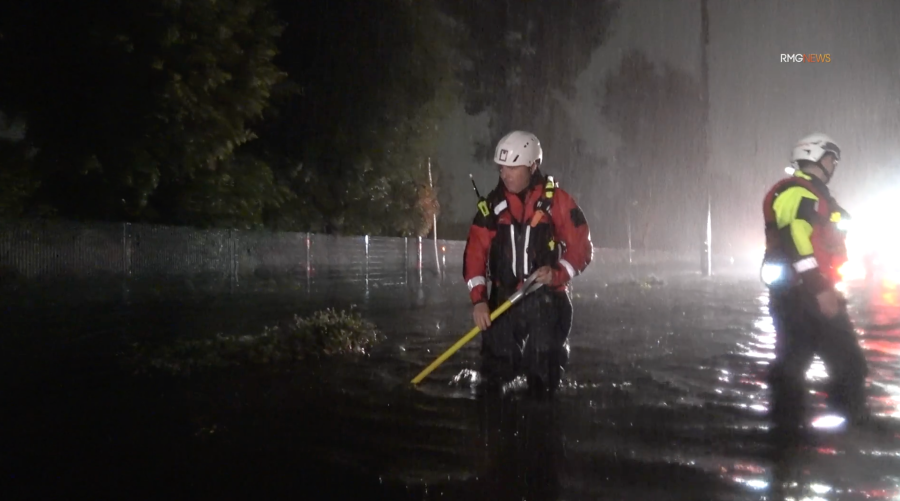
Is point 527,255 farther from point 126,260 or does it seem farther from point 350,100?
point 350,100

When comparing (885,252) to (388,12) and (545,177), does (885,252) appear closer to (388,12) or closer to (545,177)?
(388,12)

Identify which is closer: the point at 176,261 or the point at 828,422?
the point at 828,422

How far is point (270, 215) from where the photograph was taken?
1633 cm

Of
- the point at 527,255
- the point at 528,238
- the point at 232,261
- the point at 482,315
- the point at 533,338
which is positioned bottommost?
the point at 533,338

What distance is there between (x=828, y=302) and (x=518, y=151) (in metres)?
2.21

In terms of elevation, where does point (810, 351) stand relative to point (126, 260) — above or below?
below

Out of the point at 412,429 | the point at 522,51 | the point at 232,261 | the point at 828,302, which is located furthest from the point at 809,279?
the point at 522,51

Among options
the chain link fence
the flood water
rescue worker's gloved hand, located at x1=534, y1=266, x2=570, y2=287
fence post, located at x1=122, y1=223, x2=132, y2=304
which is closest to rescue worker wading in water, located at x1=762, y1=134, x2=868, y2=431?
the flood water

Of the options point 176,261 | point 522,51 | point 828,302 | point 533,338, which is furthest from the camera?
point 522,51

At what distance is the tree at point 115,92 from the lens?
10914 mm

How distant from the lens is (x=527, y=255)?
17.9 feet

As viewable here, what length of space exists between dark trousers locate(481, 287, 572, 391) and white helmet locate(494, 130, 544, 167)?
0.88 metres

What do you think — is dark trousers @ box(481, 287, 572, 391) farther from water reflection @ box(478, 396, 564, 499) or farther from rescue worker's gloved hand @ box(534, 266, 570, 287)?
water reflection @ box(478, 396, 564, 499)

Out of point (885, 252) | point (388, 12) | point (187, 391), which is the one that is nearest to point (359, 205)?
point (388, 12)
